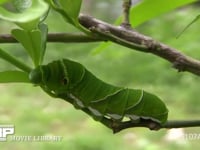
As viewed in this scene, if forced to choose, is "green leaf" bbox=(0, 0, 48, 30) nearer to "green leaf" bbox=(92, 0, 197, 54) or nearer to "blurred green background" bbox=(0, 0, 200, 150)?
"green leaf" bbox=(92, 0, 197, 54)

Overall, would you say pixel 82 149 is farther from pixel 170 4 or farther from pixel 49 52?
pixel 170 4

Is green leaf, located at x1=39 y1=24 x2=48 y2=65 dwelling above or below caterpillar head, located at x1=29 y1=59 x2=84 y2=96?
above

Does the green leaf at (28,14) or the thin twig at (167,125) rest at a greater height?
the green leaf at (28,14)

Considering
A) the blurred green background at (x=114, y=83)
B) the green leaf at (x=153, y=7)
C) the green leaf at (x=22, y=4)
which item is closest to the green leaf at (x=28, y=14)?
the green leaf at (x=22, y=4)

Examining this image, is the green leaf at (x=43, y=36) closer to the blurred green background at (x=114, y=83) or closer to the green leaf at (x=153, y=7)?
the green leaf at (x=153, y=7)

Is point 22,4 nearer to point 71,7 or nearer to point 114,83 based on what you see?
point 71,7

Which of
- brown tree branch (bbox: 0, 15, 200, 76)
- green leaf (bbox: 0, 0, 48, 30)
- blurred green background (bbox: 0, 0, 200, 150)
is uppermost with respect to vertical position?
green leaf (bbox: 0, 0, 48, 30)

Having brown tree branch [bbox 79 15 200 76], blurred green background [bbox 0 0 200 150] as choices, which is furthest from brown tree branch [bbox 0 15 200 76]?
blurred green background [bbox 0 0 200 150]
